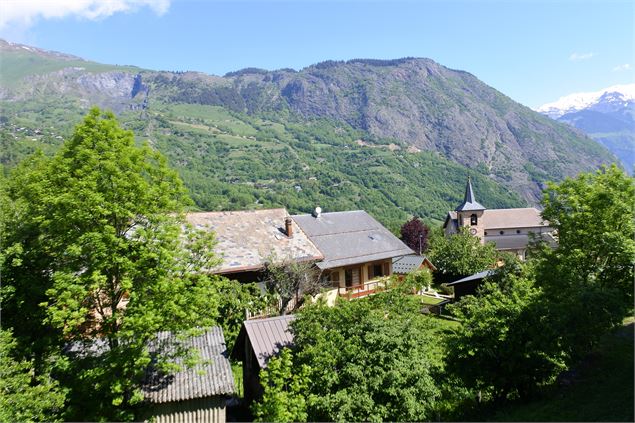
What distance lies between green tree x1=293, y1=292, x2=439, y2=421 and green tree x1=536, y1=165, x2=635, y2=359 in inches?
206

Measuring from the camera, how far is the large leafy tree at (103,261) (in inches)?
463

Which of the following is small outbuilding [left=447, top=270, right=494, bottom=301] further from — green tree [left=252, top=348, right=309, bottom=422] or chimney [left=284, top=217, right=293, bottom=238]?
green tree [left=252, top=348, right=309, bottom=422]

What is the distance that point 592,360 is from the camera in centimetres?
1503

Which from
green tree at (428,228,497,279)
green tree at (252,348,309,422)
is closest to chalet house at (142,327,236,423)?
green tree at (252,348,309,422)

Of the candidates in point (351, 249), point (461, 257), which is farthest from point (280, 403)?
point (461, 257)

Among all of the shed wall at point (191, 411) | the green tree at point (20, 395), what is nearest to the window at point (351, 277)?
the shed wall at point (191, 411)

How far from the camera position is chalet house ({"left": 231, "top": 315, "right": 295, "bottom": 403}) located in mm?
14148

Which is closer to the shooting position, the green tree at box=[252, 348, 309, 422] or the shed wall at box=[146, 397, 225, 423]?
the green tree at box=[252, 348, 309, 422]

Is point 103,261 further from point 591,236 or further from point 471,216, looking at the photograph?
point 471,216

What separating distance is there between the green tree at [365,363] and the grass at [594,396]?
2.96 metres

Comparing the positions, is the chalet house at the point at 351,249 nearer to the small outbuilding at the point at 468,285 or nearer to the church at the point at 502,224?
the small outbuilding at the point at 468,285

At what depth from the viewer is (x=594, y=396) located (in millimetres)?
12109

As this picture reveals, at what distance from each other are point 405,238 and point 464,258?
66.1 feet

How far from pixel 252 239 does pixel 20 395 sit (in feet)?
60.3
